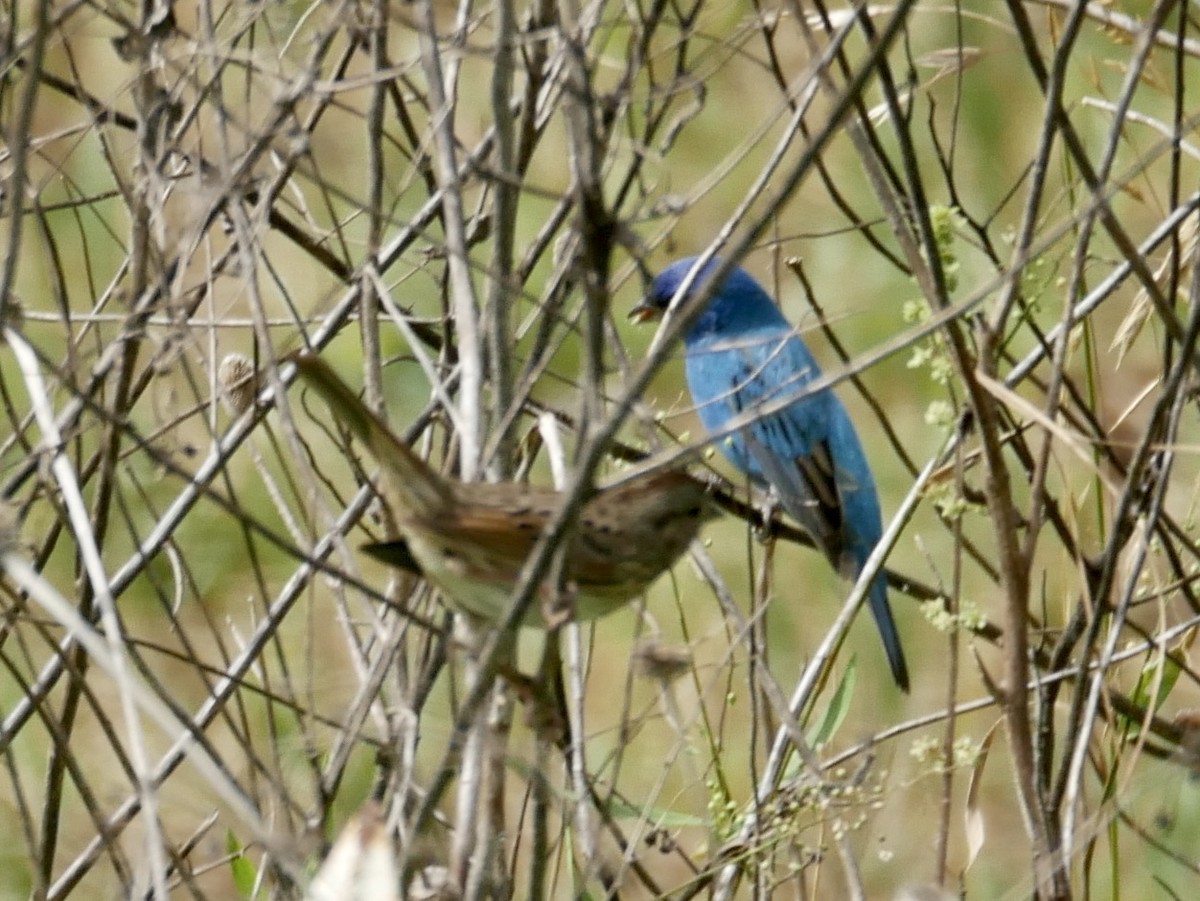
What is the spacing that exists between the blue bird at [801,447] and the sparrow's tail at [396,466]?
2476 mm

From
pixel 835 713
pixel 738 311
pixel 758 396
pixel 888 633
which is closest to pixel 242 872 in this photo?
pixel 835 713

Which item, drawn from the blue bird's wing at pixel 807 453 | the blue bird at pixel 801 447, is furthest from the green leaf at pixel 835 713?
the blue bird's wing at pixel 807 453

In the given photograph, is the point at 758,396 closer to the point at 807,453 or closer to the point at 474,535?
the point at 807,453

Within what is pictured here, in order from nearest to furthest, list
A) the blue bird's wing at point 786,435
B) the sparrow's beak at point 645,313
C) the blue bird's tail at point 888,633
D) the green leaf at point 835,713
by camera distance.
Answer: the green leaf at point 835,713 → the blue bird's tail at point 888,633 → the blue bird's wing at point 786,435 → the sparrow's beak at point 645,313

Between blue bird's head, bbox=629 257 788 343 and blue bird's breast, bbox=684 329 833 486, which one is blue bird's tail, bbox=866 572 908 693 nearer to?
blue bird's breast, bbox=684 329 833 486

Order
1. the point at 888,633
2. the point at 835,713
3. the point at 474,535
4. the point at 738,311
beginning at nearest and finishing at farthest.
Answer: the point at 474,535
the point at 835,713
the point at 888,633
the point at 738,311

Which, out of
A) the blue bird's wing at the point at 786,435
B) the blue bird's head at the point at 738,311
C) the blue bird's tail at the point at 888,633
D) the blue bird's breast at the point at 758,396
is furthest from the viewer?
the blue bird's head at the point at 738,311

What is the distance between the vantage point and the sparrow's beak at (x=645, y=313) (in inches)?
204

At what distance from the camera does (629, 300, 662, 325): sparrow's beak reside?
5.18m

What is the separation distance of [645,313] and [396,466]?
318 cm

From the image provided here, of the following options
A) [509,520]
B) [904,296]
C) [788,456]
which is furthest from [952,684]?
[904,296]

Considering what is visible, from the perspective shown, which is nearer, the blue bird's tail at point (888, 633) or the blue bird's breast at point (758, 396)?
A: the blue bird's tail at point (888, 633)

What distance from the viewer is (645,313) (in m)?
5.20

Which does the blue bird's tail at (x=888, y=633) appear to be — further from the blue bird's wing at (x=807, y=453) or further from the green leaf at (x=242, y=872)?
the green leaf at (x=242, y=872)
